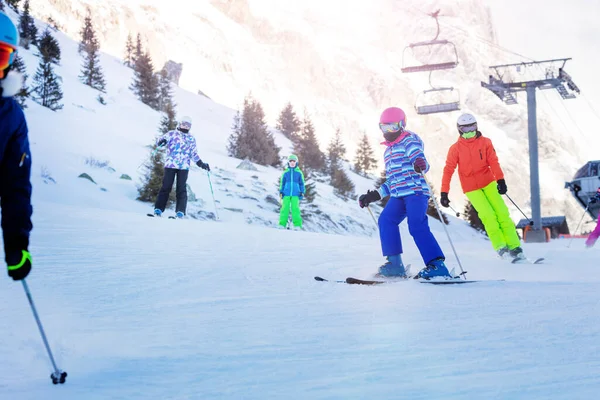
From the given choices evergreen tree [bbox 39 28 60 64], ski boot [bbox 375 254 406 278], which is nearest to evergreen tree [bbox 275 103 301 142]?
evergreen tree [bbox 39 28 60 64]

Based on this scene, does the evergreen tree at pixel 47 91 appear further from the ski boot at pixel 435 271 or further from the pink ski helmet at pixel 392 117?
the ski boot at pixel 435 271

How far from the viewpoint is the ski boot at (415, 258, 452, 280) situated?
3.91 metres

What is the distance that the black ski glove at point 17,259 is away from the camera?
177cm

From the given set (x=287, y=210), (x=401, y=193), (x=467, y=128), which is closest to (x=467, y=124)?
(x=467, y=128)

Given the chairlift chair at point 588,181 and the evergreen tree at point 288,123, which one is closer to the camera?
the chairlift chair at point 588,181

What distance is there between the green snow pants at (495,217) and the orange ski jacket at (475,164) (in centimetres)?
9

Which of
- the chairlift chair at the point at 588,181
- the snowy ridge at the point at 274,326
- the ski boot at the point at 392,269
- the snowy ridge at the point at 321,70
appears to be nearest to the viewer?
the snowy ridge at the point at 274,326

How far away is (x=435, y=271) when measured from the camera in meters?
3.93

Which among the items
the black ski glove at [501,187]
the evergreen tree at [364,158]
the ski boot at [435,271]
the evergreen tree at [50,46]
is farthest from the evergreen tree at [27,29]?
the ski boot at [435,271]

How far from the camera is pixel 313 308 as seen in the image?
8.99 feet

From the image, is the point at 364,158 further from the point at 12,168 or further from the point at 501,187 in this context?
the point at 12,168

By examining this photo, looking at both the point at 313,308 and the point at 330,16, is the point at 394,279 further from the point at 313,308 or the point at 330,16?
the point at 330,16

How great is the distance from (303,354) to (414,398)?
539 mm

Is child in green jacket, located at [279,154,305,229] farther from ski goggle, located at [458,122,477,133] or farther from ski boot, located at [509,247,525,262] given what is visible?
ski boot, located at [509,247,525,262]
